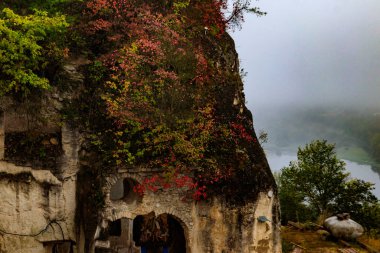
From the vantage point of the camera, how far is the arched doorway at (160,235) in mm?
14461

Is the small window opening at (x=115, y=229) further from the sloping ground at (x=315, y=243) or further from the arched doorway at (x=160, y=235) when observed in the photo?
the sloping ground at (x=315, y=243)

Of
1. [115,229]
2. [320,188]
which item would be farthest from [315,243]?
[115,229]

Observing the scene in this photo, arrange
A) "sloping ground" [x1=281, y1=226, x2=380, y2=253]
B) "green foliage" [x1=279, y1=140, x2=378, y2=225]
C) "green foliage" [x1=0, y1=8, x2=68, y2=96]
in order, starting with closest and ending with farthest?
"green foliage" [x1=0, y1=8, x2=68, y2=96] → "sloping ground" [x1=281, y1=226, x2=380, y2=253] → "green foliage" [x1=279, y1=140, x2=378, y2=225]

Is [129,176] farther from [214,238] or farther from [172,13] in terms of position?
[172,13]

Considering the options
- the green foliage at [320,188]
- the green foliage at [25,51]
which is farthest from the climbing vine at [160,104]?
the green foliage at [320,188]

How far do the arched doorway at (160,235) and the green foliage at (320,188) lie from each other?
13502 millimetres

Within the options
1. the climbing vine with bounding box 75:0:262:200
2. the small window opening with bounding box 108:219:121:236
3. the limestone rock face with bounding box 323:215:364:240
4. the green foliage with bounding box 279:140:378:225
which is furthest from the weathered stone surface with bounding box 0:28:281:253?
the green foliage with bounding box 279:140:378:225

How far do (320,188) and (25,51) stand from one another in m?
21.2

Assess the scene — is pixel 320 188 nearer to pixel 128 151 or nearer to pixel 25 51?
pixel 128 151

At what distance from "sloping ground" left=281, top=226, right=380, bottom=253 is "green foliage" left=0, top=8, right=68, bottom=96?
14.8m

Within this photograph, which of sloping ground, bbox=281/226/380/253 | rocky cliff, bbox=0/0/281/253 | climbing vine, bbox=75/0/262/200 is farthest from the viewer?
sloping ground, bbox=281/226/380/253

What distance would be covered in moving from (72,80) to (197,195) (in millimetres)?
5996

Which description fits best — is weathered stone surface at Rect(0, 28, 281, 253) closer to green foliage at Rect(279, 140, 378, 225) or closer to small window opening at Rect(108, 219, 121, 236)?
small window opening at Rect(108, 219, 121, 236)

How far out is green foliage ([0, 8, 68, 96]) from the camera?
11109 mm
